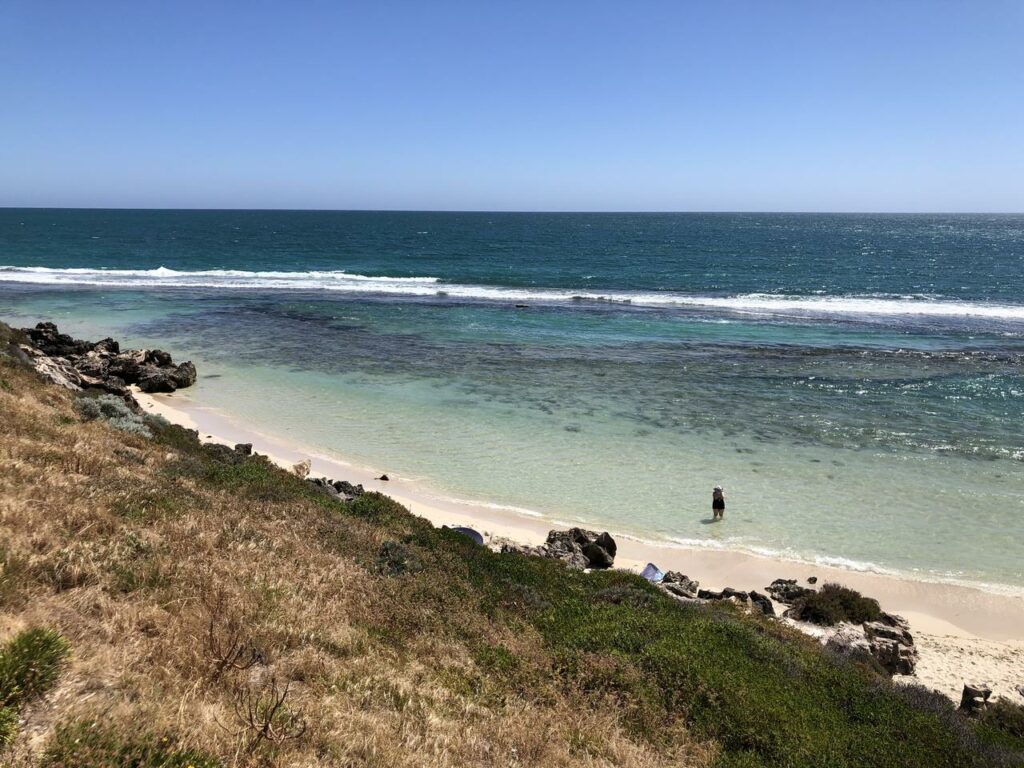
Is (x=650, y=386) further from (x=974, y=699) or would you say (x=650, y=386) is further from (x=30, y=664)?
(x=30, y=664)

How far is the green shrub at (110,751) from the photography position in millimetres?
3883

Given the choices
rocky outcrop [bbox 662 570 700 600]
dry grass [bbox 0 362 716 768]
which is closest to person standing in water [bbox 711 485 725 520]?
rocky outcrop [bbox 662 570 700 600]

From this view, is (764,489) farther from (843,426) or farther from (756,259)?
(756,259)

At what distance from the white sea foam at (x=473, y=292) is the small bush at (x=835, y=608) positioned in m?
37.7

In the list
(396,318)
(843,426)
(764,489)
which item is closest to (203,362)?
(396,318)

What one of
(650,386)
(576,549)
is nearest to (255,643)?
(576,549)

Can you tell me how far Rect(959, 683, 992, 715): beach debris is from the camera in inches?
346

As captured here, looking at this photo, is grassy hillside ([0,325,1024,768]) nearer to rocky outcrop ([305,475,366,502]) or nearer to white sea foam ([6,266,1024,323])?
rocky outcrop ([305,475,366,502])

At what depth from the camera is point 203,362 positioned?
1164 inches

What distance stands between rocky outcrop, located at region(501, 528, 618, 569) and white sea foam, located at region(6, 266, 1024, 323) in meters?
37.8

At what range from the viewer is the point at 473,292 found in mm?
54625

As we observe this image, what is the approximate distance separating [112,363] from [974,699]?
94.3 feet

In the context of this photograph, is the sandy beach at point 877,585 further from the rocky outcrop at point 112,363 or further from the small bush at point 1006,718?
the rocky outcrop at point 112,363

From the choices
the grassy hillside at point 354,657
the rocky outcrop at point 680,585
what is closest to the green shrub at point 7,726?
the grassy hillside at point 354,657
